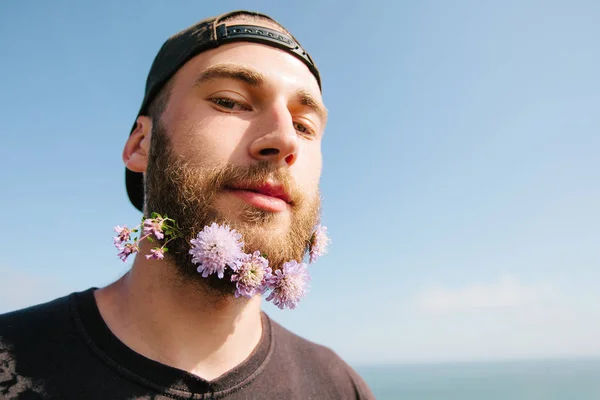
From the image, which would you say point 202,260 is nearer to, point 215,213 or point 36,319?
point 215,213

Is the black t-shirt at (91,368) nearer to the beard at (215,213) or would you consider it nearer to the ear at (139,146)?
the beard at (215,213)

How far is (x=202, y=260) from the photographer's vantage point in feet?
8.93

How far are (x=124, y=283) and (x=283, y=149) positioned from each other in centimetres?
213

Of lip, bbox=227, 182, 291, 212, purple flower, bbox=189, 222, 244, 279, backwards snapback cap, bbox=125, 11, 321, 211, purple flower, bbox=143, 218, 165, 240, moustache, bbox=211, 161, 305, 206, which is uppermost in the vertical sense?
backwards snapback cap, bbox=125, 11, 321, 211

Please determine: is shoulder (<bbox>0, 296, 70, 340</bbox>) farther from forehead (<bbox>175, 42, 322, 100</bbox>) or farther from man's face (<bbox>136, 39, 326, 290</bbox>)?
forehead (<bbox>175, 42, 322, 100</bbox>)

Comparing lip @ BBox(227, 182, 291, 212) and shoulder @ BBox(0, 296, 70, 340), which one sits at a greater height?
lip @ BBox(227, 182, 291, 212)

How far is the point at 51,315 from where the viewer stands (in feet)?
10.5

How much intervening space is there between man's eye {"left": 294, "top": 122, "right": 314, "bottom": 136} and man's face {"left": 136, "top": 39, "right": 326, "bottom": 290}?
0.6 inches

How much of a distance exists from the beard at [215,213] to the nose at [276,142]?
97mm

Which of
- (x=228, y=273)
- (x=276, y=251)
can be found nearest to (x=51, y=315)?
(x=228, y=273)

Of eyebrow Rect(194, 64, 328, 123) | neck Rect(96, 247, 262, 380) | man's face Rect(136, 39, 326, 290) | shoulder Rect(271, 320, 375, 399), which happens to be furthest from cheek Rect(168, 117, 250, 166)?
shoulder Rect(271, 320, 375, 399)

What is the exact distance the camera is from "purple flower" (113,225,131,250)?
9.41 feet

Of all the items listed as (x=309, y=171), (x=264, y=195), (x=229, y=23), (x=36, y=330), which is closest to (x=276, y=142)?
(x=264, y=195)

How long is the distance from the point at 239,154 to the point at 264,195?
0.43 meters
